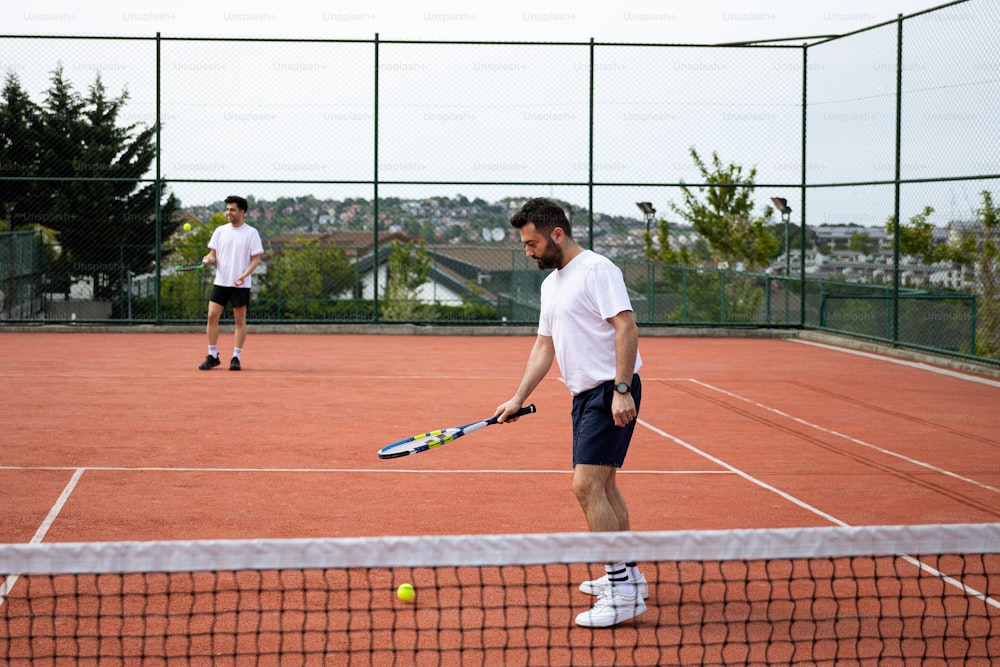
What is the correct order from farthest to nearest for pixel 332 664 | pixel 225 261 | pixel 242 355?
pixel 242 355
pixel 225 261
pixel 332 664

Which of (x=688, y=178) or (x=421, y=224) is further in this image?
(x=688, y=178)

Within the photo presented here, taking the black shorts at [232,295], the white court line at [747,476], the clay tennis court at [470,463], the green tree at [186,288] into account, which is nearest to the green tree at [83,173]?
the green tree at [186,288]

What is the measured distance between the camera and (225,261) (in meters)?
12.8

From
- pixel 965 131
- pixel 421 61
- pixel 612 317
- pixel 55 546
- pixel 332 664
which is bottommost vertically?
pixel 332 664

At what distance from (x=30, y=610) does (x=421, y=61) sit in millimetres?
13824

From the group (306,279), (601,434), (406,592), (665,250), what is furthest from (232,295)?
(665,250)

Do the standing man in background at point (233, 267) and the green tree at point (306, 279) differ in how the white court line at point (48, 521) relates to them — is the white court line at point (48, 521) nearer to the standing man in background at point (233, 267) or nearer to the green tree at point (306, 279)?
the standing man in background at point (233, 267)

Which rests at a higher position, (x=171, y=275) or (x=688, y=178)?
(x=688, y=178)

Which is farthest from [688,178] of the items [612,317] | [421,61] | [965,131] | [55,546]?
[55,546]

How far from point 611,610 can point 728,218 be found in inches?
925

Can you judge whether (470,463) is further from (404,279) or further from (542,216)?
(404,279)

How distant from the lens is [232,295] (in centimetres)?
1297

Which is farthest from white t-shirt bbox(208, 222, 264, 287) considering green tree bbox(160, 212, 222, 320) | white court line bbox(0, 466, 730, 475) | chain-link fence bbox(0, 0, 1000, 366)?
green tree bbox(160, 212, 222, 320)

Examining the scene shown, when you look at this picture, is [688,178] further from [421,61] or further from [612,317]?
[612,317]
